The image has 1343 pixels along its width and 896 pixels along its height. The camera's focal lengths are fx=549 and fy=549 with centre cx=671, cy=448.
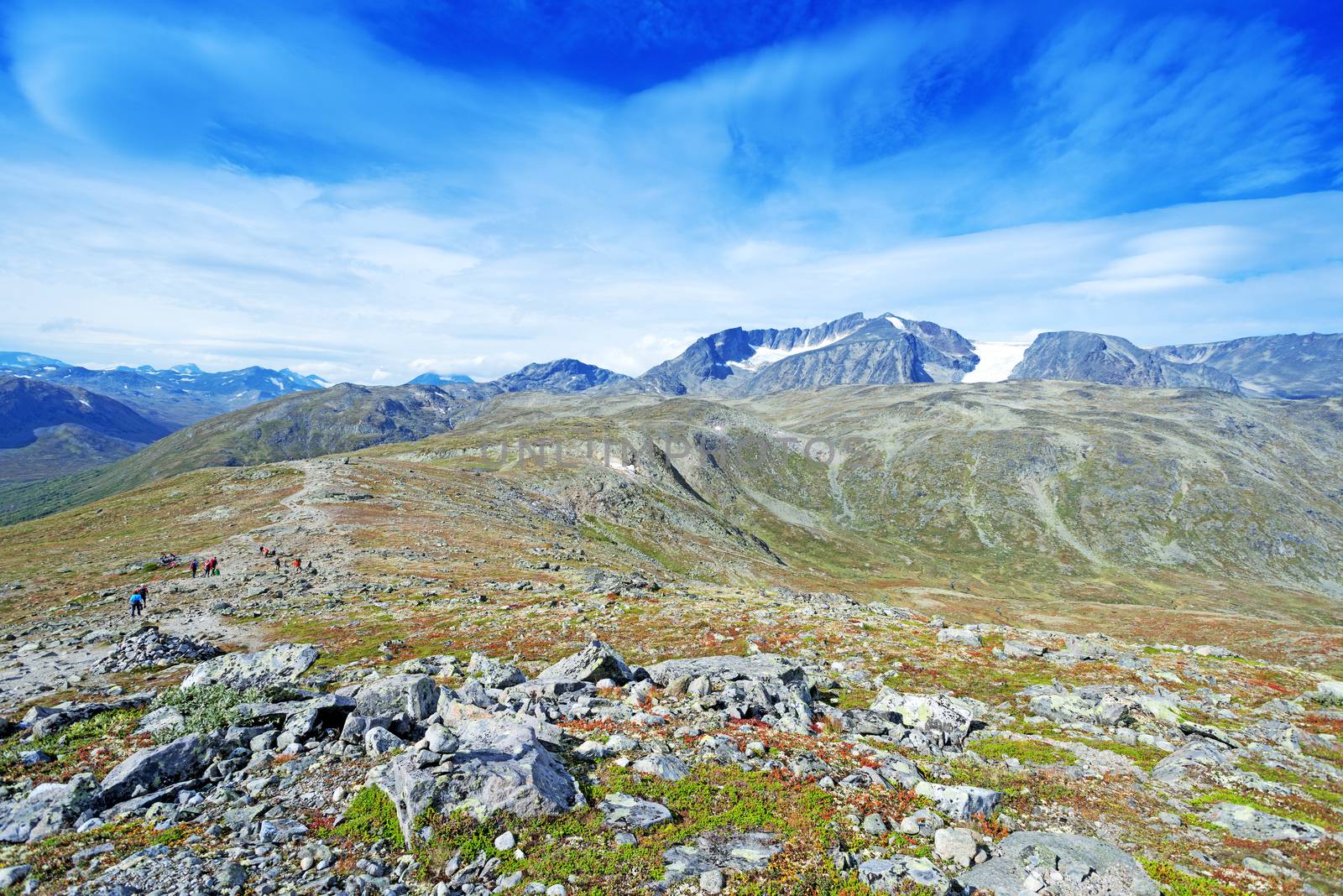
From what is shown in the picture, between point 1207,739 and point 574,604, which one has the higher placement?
point 1207,739

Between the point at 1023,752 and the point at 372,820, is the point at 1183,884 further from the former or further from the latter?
the point at 372,820

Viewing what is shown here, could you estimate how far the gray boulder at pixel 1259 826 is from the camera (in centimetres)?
1445

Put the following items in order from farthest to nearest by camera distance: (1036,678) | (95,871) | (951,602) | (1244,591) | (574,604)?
(1244,591) < (951,602) < (574,604) < (1036,678) < (95,871)

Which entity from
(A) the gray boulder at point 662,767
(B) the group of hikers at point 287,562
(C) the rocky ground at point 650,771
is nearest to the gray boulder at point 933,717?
(C) the rocky ground at point 650,771

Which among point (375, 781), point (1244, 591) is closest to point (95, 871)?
point (375, 781)

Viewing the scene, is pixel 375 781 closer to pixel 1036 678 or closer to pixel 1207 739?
pixel 1207 739

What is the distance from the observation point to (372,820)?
42.3 feet

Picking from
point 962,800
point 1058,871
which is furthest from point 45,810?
A: point 1058,871

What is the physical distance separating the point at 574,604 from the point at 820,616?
67.6 feet

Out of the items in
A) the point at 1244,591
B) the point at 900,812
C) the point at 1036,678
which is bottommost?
the point at 1244,591

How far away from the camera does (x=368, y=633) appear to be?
36594 mm

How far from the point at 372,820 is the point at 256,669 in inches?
633

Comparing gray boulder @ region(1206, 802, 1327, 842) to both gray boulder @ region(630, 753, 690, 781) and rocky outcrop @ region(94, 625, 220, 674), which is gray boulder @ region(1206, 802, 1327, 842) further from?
rocky outcrop @ region(94, 625, 220, 674)

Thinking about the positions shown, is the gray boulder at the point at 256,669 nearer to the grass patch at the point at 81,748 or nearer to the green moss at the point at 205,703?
the green moss at the point at 205,703
